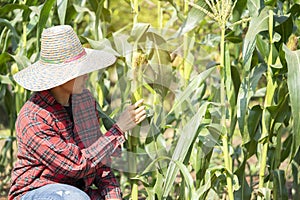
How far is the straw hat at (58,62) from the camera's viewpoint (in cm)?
241

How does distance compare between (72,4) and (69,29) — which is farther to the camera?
(72,4)

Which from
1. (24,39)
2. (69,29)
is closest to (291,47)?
(69,29)

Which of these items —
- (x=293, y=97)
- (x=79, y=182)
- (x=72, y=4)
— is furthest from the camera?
(x=72, y=4)

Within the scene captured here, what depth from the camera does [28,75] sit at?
8.23ft

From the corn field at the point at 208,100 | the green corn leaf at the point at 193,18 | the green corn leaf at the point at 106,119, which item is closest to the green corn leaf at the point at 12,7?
the corn field at the point at 208,100

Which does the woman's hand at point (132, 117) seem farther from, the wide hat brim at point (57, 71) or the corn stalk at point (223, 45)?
the corn stalk at point (223, 45)

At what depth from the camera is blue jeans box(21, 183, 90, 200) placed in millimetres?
2363

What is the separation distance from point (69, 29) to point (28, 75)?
9.7 inches

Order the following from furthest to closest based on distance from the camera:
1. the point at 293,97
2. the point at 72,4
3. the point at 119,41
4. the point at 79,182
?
1. the point at 72,4
2. the point at 119,41
3. the point at 79,182
4. the point at 293,97

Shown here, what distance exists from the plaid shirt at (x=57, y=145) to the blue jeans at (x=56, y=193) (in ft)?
0.16

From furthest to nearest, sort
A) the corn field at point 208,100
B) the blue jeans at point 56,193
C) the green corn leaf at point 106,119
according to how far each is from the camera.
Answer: the green corn leaf at point 106,119 → the corn field at point 208,100 → the blue jeans at point 56,193

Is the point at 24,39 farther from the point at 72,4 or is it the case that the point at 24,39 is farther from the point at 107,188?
the point at 107,188

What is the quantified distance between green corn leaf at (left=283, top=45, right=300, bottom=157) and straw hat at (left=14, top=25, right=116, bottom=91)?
0.72 meters

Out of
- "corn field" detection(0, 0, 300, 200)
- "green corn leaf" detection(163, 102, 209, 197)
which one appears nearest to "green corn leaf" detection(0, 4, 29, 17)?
"corn field" detection(0, 0, 300, 200)
